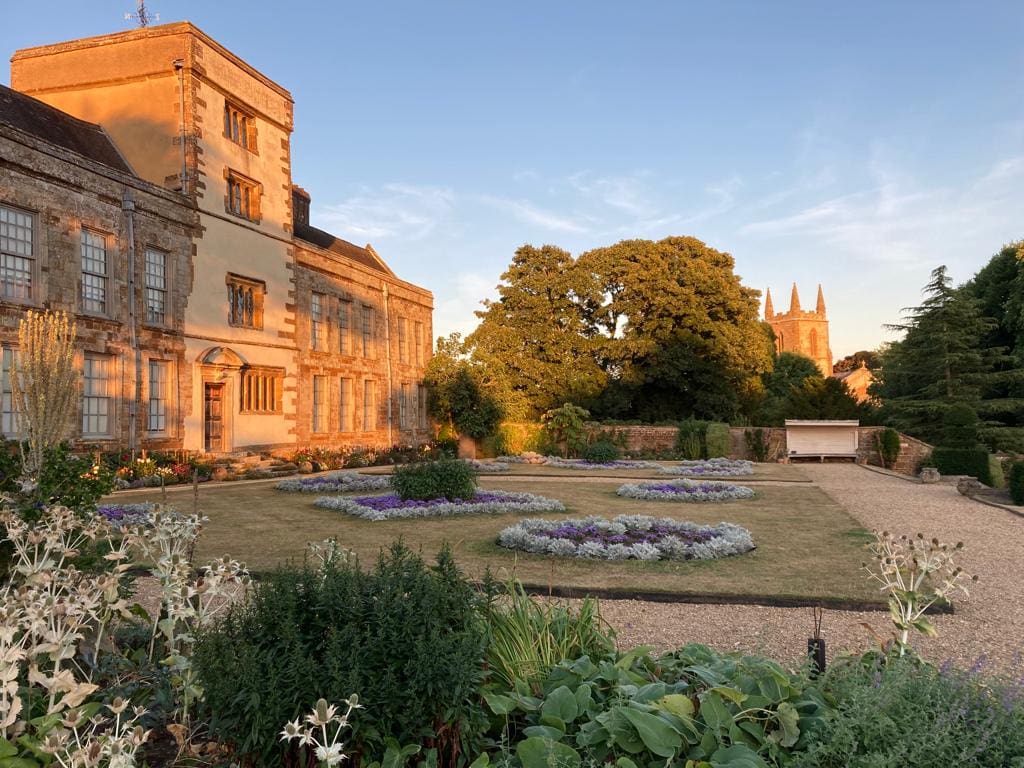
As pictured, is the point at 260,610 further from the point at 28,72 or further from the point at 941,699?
the point at 28,72

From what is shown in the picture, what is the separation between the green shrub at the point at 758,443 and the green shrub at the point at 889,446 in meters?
4.37

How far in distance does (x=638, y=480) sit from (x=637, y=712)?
16.8 m

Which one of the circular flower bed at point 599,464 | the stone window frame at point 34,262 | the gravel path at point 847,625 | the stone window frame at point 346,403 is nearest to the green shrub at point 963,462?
the circular flower bed at point 599,464

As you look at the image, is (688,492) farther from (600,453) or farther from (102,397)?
(102,397)

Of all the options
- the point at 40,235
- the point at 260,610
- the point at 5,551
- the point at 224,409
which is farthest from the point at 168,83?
the point at 260,610

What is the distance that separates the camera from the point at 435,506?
12.3 m

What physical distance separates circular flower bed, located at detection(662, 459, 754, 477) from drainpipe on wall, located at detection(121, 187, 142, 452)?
609 inches

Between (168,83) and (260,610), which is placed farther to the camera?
(168,83)

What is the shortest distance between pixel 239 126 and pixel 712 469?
64.1 feet

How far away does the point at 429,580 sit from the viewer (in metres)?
3.16

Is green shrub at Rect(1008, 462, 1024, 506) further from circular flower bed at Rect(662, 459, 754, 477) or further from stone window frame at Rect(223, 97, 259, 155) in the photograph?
stone window frame at Rect(223, 97, 259, 155)

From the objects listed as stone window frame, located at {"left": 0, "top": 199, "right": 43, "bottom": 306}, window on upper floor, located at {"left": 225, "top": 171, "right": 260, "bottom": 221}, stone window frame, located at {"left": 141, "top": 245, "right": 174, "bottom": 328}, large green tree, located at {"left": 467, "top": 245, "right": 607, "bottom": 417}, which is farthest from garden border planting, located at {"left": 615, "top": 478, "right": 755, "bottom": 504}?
large green tree, located at {"left": 467, "top": 245, "right": 607, "bottom": 417}

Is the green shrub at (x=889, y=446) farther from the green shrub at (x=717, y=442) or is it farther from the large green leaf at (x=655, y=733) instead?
the large green leaf at (x=655, y=733)

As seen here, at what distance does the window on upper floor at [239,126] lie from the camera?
2211 centimetres
